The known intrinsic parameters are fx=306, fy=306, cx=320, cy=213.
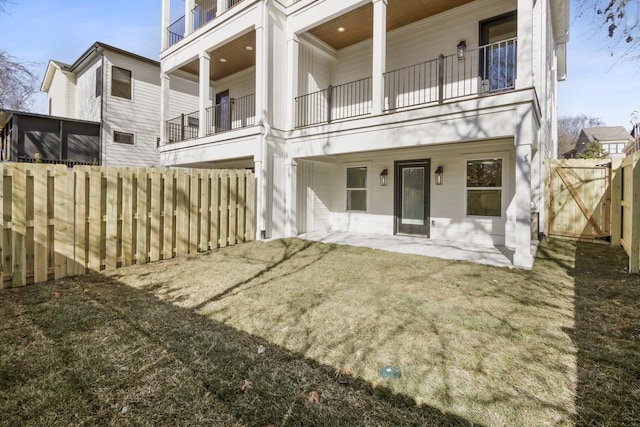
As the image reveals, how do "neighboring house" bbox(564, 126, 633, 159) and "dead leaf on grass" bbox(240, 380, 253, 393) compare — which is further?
"neighboring house" bbox(564, 126, 633, 159)

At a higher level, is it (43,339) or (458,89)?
(458,89)

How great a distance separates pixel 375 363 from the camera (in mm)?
2488

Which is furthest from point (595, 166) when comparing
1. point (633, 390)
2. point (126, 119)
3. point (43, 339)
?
point (126, 119)

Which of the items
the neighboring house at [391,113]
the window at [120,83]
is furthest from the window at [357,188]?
the window at [120,83]

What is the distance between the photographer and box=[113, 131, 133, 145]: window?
1419 centimetres

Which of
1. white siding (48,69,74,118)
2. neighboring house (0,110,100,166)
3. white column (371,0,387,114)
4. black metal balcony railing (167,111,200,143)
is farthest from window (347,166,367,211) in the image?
white siding (48,69,74,118)

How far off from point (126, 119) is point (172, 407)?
16.0m

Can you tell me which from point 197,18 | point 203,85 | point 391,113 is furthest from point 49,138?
point 391,113

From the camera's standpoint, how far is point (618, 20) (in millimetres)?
Answer: 3953

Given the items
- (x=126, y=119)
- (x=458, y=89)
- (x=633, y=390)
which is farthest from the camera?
(x=126, y=119)

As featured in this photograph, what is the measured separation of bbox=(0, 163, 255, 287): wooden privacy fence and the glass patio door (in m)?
4.90

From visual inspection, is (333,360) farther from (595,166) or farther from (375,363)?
(595,166)

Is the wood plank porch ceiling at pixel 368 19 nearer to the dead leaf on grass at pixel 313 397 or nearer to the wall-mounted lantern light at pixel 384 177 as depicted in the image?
the wall-mounted lantern light at pixel 384 177

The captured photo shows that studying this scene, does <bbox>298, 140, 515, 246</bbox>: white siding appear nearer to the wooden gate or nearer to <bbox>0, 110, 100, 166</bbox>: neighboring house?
the wooden gate
